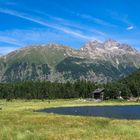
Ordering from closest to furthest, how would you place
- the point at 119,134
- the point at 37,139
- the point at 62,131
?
the point at 37,139, the point at 119,134, the point at 62,131

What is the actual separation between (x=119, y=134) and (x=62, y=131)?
7450 mm

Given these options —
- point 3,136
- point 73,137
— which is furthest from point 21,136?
point 73,137

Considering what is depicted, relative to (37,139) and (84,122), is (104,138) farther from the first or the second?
(84,122)

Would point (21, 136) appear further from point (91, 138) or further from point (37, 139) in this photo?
point (91, 138)

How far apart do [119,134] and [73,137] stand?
6.00 m

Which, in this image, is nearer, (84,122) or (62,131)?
(62,131)

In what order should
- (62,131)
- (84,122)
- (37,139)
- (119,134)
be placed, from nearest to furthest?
(37,139)
(119,134)
(62,131)
(84,122)

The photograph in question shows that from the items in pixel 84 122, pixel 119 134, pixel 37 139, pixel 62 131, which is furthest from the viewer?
pixel 84 122

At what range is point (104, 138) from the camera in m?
37.3

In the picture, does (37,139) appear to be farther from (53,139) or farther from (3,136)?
(3,136)

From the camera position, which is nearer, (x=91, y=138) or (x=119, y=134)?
(x=91, y=138)

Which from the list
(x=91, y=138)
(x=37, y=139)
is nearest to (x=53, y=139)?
(x=37, y=139)

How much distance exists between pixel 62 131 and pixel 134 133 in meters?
9.04

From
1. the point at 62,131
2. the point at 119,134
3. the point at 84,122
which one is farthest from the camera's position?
the point at 84,122
